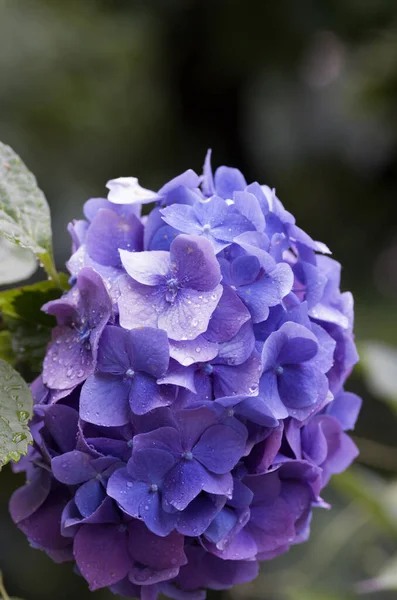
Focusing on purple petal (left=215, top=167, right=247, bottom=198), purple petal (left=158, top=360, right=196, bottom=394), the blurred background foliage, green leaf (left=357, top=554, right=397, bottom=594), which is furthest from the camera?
the blurred background foliage

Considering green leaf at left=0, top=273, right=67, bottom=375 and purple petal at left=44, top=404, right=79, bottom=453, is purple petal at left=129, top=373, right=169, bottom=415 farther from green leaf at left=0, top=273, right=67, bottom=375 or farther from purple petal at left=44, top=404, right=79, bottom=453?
green leaf at left=0, top=273, right=67, bottom=375

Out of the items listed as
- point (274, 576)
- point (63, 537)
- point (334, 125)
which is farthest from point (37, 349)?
point (334, 125)

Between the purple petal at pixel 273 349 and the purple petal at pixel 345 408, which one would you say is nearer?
the purple petal at pixel 273 349

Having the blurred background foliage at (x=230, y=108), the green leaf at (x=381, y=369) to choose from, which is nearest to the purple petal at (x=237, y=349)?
the green leaf at (x=381, y=369)

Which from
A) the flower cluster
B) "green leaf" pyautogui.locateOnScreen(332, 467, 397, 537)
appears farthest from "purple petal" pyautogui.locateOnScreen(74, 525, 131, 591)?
"green leaf" pyautogui.locateOnScreen(332, 467, 397, 537)

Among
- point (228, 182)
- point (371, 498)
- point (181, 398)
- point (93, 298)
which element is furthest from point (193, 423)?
point (371, 498)

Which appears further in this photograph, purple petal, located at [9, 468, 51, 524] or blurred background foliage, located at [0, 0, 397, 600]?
blurred background foliage, located at [0, 0, 397, 600]

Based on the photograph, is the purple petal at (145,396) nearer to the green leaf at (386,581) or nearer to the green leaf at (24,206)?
the green leaf at (24,206)
